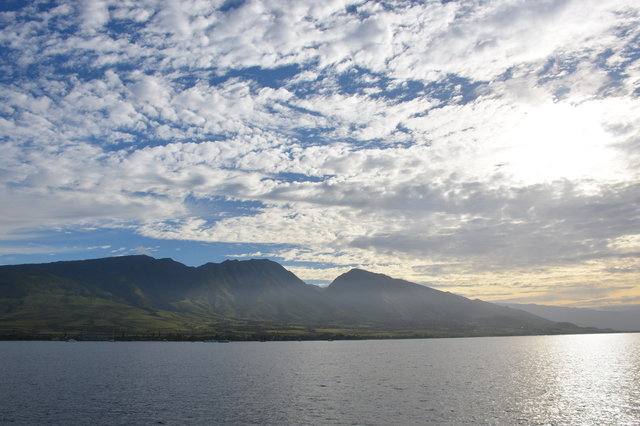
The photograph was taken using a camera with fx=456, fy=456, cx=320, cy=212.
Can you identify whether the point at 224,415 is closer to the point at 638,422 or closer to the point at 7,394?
the point at 7,394

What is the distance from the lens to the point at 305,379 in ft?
497

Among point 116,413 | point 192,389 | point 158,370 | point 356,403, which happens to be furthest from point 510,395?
point 158,370

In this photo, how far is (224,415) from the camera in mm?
91188

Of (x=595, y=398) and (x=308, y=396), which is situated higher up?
(x=595, y=398)

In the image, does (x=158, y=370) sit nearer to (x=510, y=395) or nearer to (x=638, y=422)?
(x=510, y=395)

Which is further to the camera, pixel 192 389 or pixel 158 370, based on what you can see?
pixel 158 370

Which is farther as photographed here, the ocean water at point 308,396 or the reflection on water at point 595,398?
the reflection on water at point 595,398

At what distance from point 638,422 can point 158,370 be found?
152424mm

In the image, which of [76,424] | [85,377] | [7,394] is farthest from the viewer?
[85,377]

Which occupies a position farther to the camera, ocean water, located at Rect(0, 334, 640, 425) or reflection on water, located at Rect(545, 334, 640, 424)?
reflection on water, located at Rect(545, 334, 640, 424)

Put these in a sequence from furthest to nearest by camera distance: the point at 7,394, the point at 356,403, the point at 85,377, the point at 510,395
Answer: the point at 85,377, the point at 510,395, the point at 7,394, the point at 356,403

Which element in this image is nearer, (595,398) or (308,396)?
(308,396)

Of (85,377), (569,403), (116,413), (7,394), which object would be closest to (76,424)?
(116,413)

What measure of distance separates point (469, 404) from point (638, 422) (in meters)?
32.7
